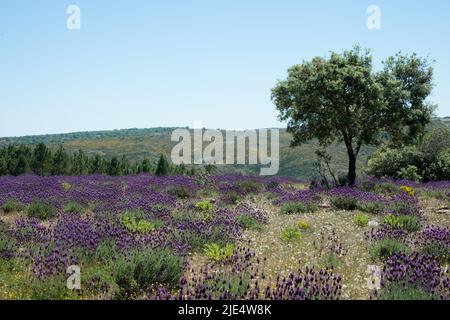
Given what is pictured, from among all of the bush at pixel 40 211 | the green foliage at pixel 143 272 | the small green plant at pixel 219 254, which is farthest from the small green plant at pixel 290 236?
the bush at pixel 40 211

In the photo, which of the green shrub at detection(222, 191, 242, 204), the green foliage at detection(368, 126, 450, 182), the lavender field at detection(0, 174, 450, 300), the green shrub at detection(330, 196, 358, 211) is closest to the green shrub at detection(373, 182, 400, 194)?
the lavender field at detection(0, 174, 450, 300)

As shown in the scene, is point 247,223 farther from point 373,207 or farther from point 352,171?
point 352,171

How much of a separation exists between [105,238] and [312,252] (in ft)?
13.7

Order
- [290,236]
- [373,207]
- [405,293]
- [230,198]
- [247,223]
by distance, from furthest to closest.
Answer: [230,198]
[373,207]
[247,223]
[290,236]
[405,293]

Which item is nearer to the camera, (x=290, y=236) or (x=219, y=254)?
(x=219, y=254)

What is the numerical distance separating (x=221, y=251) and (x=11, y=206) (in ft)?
26.0

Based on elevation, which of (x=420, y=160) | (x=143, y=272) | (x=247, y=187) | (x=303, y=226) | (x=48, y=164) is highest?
(x=420, y=160)

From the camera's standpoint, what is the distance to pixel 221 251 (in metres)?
7.05

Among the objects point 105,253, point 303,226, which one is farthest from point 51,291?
point 303,226

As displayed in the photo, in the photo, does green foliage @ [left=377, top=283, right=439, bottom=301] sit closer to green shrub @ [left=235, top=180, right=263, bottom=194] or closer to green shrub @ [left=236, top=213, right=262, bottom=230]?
green shrub @ [left=236, top=213, right=262, bottom=230]

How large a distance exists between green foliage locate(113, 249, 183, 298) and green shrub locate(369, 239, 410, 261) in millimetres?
3745

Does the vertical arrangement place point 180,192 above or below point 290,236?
below

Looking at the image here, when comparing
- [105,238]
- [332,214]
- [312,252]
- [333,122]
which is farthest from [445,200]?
[105,238]

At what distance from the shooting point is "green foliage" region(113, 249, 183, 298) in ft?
18.3
